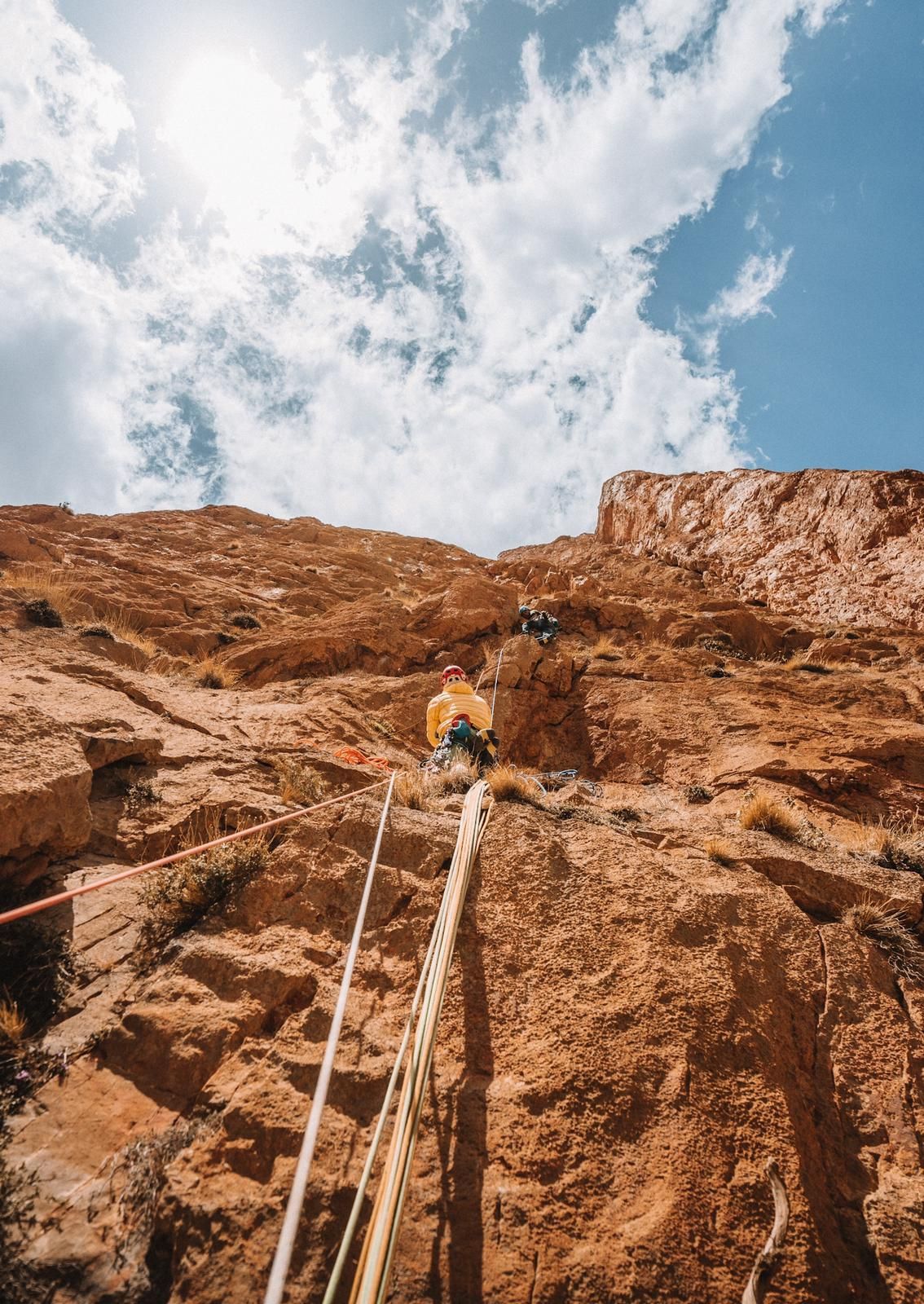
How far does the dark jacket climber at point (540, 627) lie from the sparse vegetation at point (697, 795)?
5518 millimetres

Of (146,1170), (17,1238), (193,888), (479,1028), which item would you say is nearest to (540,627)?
(193,888)

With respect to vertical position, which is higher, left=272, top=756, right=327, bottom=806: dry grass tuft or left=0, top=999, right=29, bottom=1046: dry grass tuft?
left=272, top=756, right=327, bottom=806: dry grass tuft

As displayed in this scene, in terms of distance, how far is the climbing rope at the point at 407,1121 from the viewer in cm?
163

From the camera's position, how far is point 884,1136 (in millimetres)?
2488

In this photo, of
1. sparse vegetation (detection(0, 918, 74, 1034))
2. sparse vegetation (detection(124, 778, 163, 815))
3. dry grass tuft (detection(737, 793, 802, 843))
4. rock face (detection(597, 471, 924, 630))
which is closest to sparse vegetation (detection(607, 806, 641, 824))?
dry grass tuft (detection(737, 793, 802, 843))

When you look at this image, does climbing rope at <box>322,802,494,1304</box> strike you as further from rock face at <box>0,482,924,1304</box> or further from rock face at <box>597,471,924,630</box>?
rock face at <box>597,471,924,630</box>

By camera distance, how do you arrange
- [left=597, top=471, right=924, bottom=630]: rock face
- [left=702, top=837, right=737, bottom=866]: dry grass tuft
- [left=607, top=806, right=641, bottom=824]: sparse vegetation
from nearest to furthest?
[left=702, top=837, right=737, bottom=866]: dry grass tuft
[left=607, top=806, right=641, bottom=824]: sparse vegetation
[left=597, top=471, right=924, bottom=630]: rock face

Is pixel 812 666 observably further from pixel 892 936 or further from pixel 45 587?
pixel 45 587

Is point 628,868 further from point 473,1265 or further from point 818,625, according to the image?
point 818,625

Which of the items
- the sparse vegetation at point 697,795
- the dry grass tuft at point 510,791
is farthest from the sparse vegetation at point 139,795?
the sparse vegetation at point 697,795

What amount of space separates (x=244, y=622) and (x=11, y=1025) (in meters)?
10.8

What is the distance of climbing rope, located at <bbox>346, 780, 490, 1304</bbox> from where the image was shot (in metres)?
1.63

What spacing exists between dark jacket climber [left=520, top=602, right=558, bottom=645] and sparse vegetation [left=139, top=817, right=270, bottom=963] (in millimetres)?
9274

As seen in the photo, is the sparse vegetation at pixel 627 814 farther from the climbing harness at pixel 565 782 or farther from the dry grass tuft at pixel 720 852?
the climbing harness at pixel 565 782
